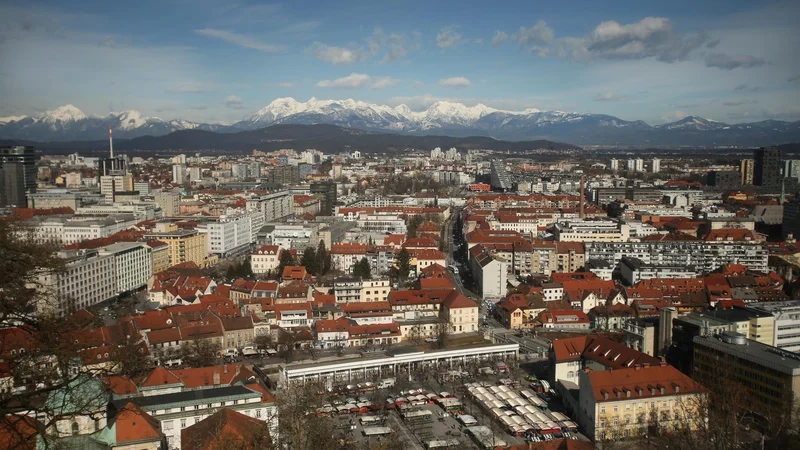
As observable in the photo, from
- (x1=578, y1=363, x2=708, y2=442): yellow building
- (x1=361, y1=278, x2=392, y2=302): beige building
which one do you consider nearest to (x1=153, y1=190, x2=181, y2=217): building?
(x1=361, y1=278, x2=392, y2=302): beige building

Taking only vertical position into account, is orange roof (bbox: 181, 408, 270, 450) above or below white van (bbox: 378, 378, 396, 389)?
above

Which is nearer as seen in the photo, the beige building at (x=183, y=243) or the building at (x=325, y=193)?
the beige building at (x=183, y=243)

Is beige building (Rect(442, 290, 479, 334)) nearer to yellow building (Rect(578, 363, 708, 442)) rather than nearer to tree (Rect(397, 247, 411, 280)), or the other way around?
tree (Rect(397, 247, 411, 280))

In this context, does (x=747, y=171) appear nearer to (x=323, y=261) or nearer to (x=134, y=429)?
(x=323, y=261)

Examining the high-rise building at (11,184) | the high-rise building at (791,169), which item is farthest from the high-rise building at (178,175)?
the high-rise building at (791,169)

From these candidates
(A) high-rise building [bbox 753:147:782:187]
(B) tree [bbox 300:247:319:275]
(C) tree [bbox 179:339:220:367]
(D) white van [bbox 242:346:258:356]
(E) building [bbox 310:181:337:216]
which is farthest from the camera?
(A) high-rise building [bbox 753:147:782:187]

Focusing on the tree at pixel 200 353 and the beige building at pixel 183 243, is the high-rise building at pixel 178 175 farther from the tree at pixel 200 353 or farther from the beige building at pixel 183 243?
the tree at pixel 200 353
